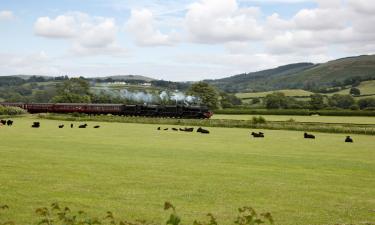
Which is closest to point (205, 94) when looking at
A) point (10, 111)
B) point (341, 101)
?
point (341, 101)

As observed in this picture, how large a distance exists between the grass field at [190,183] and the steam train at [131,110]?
4955 cm

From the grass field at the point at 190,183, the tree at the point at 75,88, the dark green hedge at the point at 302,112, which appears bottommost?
the grass field at the point at 190,183

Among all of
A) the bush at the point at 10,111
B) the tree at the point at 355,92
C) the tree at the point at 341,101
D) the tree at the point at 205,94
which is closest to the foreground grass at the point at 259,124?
the bush at the point at 10,111

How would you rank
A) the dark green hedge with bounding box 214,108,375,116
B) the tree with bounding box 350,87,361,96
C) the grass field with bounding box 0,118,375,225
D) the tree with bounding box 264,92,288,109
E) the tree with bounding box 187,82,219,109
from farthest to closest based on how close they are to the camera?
1. the tree with bounding box 350,87,361,96
2. the tree with bounding box 264,92,288,109
3. the tree with bounding box 187,82,219,109
4. the dark green hedge with bounding box 214,108,375,116
5. the grass field with bounding box 0,118,375,225

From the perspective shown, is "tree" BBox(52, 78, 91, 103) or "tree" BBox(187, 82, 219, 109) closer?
"tree" BBox(187, 82, 219, 109)

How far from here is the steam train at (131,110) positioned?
253 feet

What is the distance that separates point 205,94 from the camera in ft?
417

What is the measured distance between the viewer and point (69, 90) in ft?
468

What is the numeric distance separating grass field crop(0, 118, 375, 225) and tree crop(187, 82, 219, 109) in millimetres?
97270

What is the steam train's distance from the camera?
77062mm

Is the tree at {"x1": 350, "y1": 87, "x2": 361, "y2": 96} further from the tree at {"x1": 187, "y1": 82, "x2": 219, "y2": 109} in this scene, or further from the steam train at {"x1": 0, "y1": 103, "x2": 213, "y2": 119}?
the steam train at {"x1": 0, "y1": 103, "x2": 213, "y2": 119}

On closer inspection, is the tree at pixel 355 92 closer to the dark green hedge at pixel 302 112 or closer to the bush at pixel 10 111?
the dark green hedge at pixel 302 112

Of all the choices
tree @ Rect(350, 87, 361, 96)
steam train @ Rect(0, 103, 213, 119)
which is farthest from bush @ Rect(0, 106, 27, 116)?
tree @ Rect(350, 87, 361, 96)

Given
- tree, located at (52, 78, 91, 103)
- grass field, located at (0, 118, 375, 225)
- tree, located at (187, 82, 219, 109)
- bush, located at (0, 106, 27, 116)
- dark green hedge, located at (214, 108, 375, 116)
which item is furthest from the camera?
tree, located at (52, 78, 91, 103)
